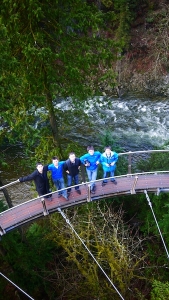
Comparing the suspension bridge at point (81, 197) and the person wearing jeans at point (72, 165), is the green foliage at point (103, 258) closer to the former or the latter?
the suspension bridge at point (81, 197)

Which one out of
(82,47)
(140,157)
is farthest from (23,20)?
(140,157)

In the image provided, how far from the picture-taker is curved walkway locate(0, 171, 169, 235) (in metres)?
8.93

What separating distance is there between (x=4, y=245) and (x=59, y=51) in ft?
21.5

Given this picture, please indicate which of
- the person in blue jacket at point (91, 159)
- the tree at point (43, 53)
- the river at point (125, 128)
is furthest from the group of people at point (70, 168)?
the river at point (125, 128)

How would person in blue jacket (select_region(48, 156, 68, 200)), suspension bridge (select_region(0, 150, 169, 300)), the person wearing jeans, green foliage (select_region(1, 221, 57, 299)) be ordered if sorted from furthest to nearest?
1. green foliage (select_region(1, 221, 57, 299))
2. suspension bridge (select_region(0, 150, 169, 300))
3. the person wearing jeans
4. person in blue jacket (select_region(48, 156, 68, 200))

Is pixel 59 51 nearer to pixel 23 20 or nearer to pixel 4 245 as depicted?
pixel 23 20

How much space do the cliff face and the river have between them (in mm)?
1824

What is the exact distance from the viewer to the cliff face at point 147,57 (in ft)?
88.0

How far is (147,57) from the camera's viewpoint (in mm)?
29391

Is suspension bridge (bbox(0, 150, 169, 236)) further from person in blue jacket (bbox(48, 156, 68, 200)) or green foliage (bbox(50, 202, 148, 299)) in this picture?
green foliage (bbox(50, 202, 148, 299))

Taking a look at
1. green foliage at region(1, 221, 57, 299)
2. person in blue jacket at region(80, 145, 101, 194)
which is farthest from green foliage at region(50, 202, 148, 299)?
person in blue jacket at region(80, 145, 101, 194)

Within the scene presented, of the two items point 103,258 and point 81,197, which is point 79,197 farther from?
Result: point 103,258

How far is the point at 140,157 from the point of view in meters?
19.9

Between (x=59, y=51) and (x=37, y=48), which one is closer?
(x=37, y=48)
